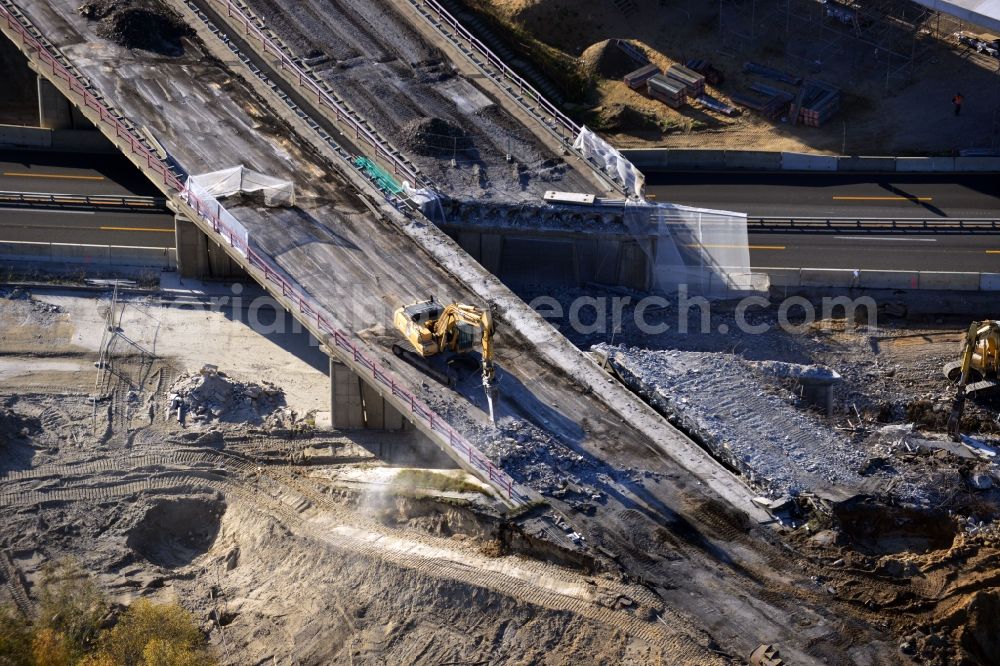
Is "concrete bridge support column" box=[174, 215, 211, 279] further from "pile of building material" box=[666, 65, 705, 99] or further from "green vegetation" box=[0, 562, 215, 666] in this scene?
"pile of building material" box=[666, 65, 705, 99]

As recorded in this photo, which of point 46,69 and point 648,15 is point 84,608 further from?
point 648,15

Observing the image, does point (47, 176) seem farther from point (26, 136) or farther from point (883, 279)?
point (883, 279)

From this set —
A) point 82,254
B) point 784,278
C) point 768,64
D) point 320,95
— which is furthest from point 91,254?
point 768,64

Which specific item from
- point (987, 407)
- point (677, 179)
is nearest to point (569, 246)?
point (677, 179)

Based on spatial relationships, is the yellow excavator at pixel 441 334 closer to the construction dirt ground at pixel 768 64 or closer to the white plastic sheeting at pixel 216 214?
the white plastic sheeting at pixel 216 214

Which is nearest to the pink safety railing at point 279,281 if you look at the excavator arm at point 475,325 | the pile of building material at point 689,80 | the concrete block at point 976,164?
the excavator arm at point 475,325
